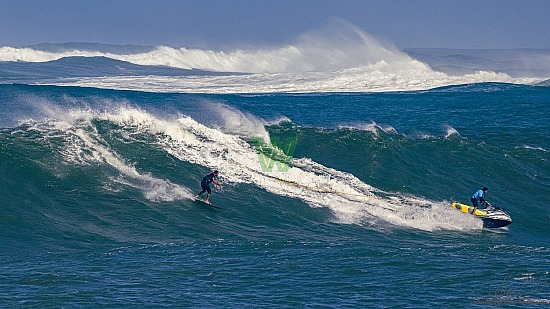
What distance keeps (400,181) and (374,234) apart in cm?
611

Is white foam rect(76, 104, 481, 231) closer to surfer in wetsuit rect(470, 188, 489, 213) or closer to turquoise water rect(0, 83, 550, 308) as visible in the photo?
turquoise water rect(0, 83, 550, 308)

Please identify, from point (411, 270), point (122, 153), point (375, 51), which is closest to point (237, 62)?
point (375, 51)

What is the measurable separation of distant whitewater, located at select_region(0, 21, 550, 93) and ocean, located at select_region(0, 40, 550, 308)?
21.4m

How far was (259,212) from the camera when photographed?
22.3 meters

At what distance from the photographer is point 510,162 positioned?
3005 cm

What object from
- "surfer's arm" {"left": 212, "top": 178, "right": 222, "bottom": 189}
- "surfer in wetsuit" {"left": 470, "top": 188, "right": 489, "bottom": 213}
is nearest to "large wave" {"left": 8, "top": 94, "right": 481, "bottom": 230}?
"surfer in wetsuit" {"left": 470, "top": 188, "right": 489, "bottom": 213}

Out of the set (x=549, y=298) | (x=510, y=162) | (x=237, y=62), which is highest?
(x=237, y=62)

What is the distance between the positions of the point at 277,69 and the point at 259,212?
251 ft

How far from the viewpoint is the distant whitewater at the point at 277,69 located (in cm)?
6612

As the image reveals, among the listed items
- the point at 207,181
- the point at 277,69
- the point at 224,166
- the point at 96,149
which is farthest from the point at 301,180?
the point at 277,69

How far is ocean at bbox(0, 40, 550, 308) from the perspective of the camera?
15.4m

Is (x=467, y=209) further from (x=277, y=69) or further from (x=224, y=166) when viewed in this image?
(x=277, y=69)

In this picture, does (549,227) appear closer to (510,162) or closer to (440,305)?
(510,162)

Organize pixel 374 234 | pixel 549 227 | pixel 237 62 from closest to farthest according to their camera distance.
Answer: pixel 374 234, pixel 549 227, pixel 237 62
